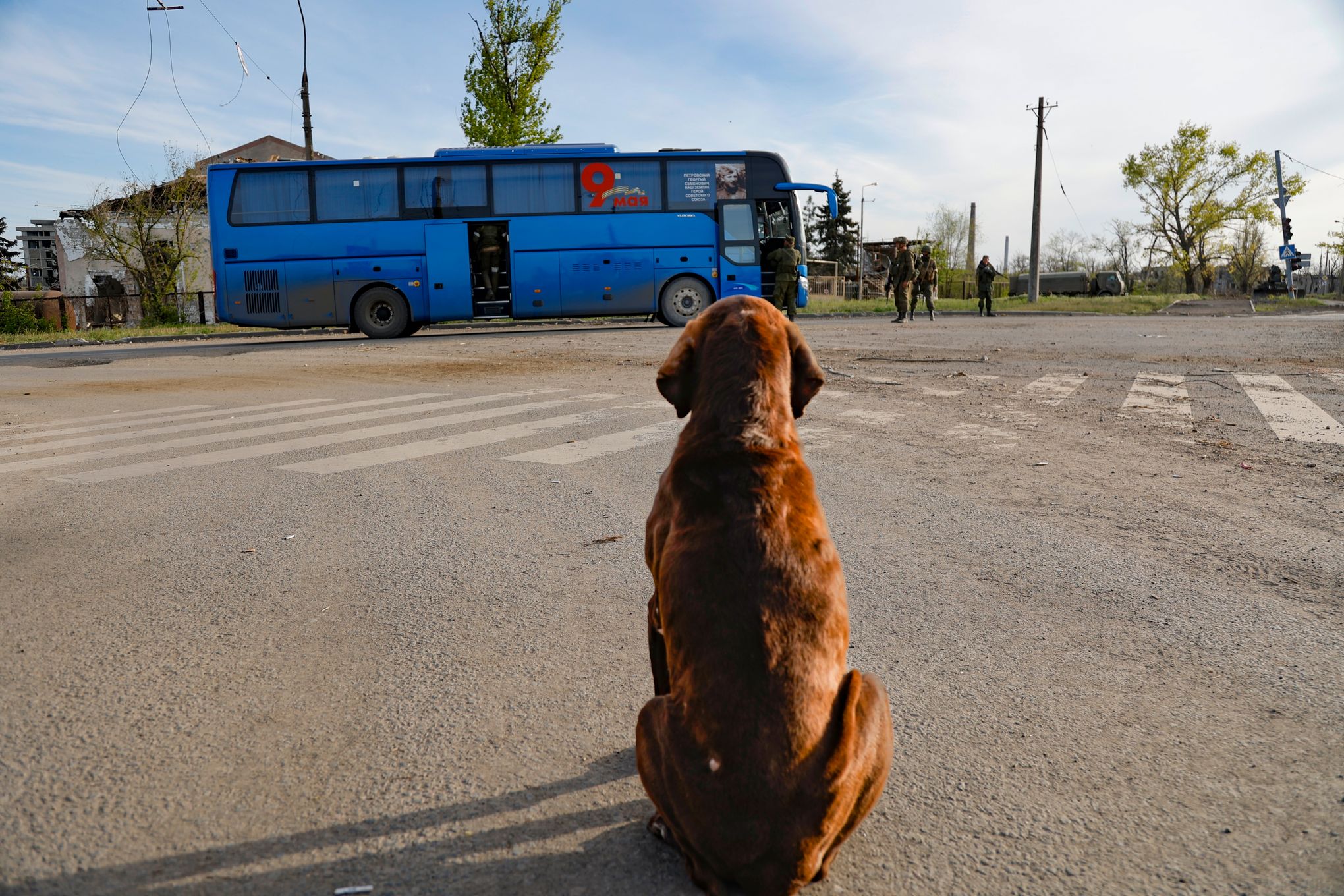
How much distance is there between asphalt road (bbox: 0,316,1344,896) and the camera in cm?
237

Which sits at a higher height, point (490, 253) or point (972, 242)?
point (972, 242)

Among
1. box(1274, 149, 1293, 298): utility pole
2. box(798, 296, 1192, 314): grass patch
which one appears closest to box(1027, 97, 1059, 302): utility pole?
box(798, 296, 1192, 314): grass patch

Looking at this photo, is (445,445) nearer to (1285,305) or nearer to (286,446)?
(286,446)

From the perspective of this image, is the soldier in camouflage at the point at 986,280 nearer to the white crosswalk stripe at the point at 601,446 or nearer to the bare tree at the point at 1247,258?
the white crosswalk stripe at the point at 601,446

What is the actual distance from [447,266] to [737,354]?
20.7 meters

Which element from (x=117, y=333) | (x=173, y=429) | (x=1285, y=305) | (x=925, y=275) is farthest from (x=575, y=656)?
(x=1285, y=305)

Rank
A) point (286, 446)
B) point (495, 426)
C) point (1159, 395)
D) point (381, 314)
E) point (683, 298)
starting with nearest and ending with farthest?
point (286, 446)
point (495, 426)
point (1159, 395)
point (381, 314)
point (683, 298)

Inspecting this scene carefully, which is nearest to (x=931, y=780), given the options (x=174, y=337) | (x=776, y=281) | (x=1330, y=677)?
(x=1330, y=677)

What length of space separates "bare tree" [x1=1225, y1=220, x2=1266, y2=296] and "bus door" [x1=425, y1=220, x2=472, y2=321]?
5815 cm

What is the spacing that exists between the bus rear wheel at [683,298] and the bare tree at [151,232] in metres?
20.7

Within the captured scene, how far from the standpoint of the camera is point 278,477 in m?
7.03

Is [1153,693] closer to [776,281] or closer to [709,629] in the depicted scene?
[709,629]

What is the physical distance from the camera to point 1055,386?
11891mm

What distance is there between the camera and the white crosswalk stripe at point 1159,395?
32.3ft
